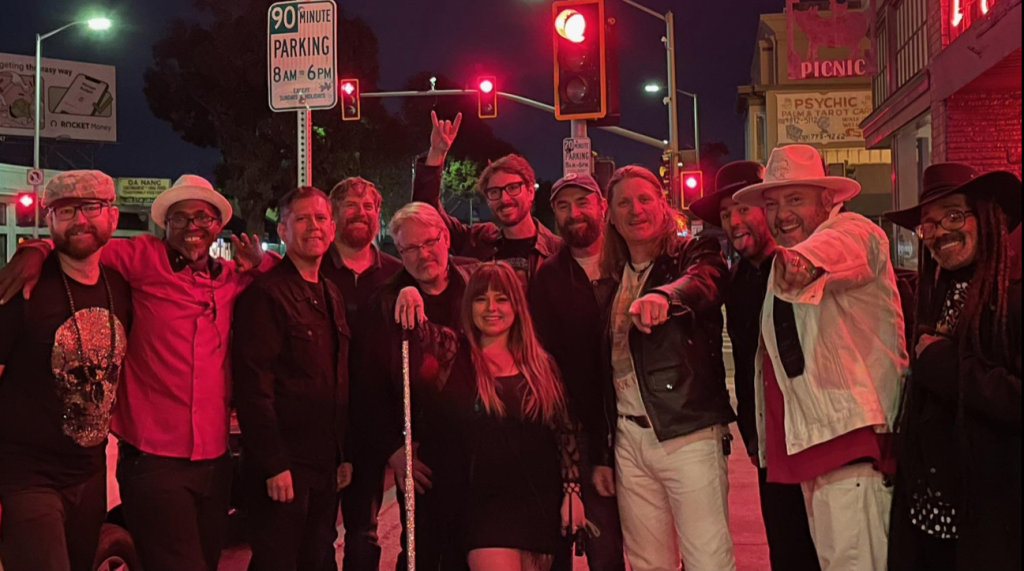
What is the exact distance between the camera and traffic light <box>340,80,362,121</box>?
17312mm

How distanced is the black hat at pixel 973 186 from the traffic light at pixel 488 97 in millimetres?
14432

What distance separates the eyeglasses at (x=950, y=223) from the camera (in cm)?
317

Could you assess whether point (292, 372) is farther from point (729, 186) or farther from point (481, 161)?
point (481, 161)

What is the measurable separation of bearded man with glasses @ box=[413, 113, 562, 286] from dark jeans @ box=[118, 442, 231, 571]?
206cm

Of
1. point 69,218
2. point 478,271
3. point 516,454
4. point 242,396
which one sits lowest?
point 516,454

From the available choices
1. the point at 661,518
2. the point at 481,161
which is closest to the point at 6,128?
the point at 481,161

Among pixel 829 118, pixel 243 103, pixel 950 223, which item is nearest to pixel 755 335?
pixel 950 223

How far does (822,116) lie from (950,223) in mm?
26815

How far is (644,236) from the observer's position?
4102 millimetres

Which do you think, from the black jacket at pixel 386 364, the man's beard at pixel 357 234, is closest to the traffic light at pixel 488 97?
the man's beard at pixel 357 234

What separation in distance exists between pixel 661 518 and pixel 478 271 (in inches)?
58.0

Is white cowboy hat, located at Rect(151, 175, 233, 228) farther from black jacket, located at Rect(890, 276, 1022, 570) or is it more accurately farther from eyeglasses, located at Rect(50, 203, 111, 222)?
black jacket, located at Rect(890, 276, 1022, 570)

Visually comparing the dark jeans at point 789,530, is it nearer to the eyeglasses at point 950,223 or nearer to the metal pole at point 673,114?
the eyeglasses at point 950,223

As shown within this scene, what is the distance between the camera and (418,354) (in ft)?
13.9
